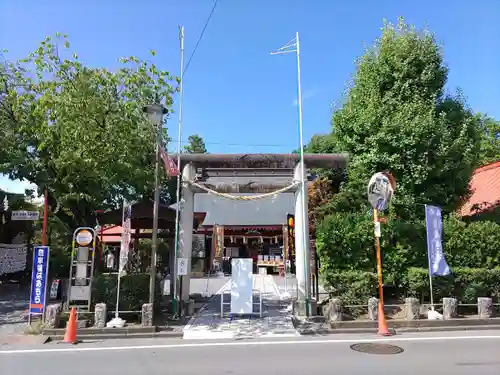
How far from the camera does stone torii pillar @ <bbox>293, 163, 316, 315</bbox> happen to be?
11703mm

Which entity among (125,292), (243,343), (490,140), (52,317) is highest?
(490,140)

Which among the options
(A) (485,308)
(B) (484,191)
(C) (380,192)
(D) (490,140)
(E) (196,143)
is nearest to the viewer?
(A) (485,308)

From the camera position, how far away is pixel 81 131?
38.9ft

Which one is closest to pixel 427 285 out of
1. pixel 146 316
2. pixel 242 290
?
pixel 242 290

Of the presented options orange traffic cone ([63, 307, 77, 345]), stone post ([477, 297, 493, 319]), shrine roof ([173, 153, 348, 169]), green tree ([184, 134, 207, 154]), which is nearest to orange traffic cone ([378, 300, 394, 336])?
stone post ([477, 297, 493, 319])

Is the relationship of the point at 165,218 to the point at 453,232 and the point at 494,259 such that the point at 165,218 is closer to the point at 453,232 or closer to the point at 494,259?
the point at 453,232

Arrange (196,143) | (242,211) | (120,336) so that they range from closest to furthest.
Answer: (120,336)
(242,211)
(196,143)

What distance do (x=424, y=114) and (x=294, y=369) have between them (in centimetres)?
957

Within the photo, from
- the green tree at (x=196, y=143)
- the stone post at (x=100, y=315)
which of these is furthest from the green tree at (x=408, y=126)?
the green tree at (x=196, y=143)

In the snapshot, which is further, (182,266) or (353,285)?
(182,266)

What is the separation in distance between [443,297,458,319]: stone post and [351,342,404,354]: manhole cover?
3.00m

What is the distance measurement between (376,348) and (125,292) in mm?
6658

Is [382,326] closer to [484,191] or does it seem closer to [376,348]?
[376,348]

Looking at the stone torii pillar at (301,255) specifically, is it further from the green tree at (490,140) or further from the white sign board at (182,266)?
the green tree at (490,140)
